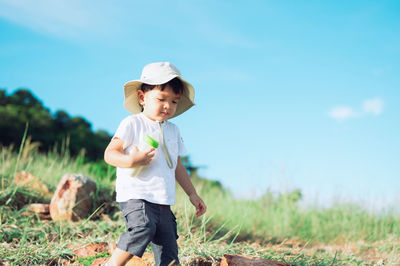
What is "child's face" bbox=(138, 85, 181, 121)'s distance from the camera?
2691 mm

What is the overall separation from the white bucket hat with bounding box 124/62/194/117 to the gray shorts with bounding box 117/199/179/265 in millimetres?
785

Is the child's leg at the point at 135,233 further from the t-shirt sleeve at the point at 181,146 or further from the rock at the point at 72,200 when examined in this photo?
the rock at the point at 72,200

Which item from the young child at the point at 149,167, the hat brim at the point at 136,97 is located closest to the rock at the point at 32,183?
the hat brim at the point at 136,97

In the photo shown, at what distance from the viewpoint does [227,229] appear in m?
5.32

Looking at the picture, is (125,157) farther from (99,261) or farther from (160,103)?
(99,261)

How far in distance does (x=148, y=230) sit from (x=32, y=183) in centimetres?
362

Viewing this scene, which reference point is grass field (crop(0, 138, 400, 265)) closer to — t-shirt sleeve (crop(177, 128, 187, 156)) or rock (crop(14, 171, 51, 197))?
rock (crop(14, 171, 51, 197))

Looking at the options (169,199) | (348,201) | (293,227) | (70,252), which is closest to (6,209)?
(70,252)

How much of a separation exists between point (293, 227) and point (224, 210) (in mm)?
1395

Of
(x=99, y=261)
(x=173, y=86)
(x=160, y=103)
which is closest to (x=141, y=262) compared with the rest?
(x=99, y=261)

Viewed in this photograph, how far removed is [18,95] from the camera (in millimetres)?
14477

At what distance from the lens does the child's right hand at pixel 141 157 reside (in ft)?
8.16

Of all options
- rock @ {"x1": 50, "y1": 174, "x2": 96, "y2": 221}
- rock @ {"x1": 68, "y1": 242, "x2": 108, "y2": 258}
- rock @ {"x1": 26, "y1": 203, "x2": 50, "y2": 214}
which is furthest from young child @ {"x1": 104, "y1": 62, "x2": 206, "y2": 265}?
rock @ {"x1": 26, "y1": 203, "x2": 50, "y2": 214}

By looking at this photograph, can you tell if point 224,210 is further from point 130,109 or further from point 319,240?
point 130,109
